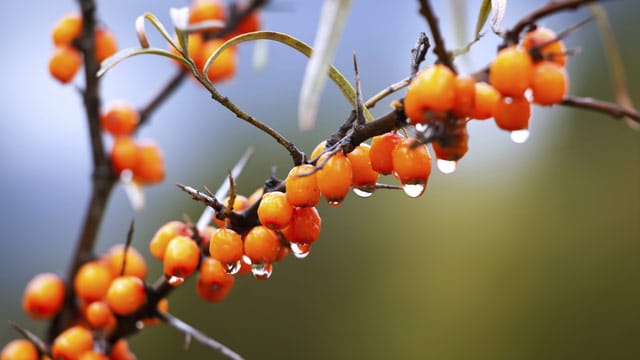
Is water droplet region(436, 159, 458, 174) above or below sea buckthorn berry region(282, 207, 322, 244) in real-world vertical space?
above

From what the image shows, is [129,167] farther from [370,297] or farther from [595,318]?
[595,318]

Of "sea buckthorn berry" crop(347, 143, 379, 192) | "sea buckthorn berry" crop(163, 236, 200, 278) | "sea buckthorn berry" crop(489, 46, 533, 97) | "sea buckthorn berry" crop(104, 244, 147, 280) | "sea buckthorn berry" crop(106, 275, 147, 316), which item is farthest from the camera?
"sea buckthorn berry" crop(104, 244, 147, 280)

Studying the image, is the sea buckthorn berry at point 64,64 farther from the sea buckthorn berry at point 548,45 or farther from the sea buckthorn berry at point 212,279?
the sea buckthorn berry at point 548,45

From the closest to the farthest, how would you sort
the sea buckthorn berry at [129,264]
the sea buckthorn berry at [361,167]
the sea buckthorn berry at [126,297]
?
the sea buckthorn berry at [361,167] → the sea buckthorn berry at [126,297] → the sea buckthorn berry at [129,264]

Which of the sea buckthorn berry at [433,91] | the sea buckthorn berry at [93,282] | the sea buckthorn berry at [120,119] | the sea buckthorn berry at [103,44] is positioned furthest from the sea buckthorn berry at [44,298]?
the sea buckthorn berry at [433,91]

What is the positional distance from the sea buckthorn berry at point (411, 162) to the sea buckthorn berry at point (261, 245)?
0.15 m

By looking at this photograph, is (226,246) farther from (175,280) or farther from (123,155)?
(123,155)

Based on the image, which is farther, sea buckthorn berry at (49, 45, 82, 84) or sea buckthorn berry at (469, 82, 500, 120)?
sea buckthorn berry at (49, 45, 82, 84)

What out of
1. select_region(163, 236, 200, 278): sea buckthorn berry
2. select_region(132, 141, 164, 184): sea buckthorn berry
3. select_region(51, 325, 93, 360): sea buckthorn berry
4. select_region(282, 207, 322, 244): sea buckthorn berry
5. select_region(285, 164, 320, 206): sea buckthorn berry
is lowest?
select_region(51, 325, 93, 360): sea buckthorn berry

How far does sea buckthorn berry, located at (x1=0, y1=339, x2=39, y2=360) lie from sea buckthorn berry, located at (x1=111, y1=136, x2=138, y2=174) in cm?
32

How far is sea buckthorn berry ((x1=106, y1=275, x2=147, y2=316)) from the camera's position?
765 millimetres

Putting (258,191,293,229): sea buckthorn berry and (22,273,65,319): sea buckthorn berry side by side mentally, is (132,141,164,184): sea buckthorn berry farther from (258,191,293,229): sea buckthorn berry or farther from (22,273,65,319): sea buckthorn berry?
(258,191,293,229): sea buckthorn berry

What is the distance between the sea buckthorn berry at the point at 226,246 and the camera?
57cm

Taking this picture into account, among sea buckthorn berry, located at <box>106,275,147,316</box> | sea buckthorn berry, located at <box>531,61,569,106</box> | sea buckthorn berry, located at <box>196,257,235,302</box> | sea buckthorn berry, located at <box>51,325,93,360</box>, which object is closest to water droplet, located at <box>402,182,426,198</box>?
sea buckthorn berry, located at <box>531,61,569,106</box>
